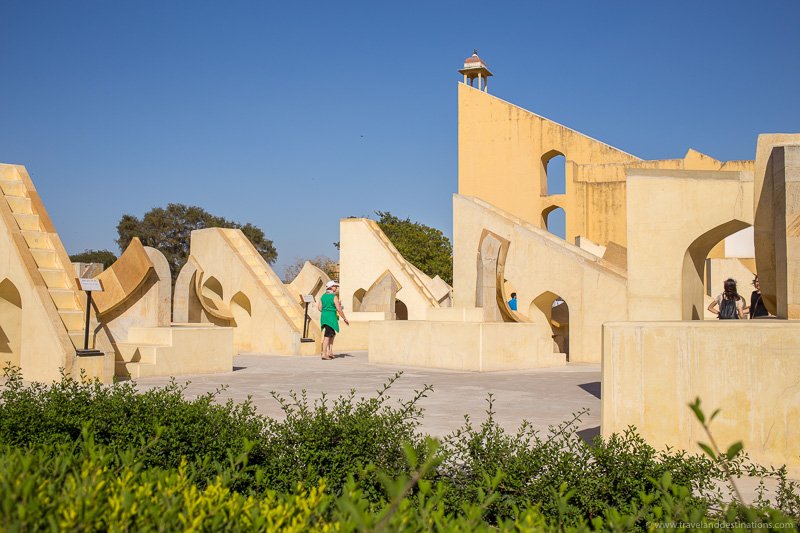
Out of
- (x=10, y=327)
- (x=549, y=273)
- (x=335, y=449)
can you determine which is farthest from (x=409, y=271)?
(x=335, y=449)

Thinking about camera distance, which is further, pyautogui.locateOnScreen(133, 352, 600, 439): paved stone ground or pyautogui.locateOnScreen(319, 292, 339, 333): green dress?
pyautogui.locateOnScreen(319, 292, 339, 333): green dress

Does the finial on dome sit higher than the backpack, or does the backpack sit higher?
the finial on dome

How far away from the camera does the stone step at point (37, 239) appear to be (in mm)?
11180

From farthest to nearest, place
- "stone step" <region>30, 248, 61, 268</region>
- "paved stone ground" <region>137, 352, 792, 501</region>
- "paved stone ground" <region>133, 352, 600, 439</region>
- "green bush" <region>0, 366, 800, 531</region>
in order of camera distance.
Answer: "stone step" <region>30, 248, 61, 268</region>, "paved stone ground" <region>133, 352, 600, 439</region>, "paved stone ground" <region>137, 352, 792, 501</region>, "green bush" <region>0, 366, 800, 531</region>

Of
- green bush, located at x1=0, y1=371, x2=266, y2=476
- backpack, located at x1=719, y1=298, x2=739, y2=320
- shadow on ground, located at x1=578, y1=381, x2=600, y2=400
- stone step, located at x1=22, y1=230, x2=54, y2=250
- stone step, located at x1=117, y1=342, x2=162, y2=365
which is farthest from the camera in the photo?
stone step, located at x1=117, y1=342, x2=162, y2=365

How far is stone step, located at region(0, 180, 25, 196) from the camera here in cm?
1173

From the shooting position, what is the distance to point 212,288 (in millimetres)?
20812

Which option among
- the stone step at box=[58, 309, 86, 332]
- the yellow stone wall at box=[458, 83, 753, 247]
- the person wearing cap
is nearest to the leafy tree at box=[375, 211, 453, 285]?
the yellow stone wall at box=[458, 83, 753, 247]

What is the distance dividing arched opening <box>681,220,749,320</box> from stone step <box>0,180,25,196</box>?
932 cm

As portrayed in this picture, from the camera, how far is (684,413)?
17.7 ft

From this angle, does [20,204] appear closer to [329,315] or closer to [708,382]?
[329,315]

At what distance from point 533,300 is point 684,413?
480 inches

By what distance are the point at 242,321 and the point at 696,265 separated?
11.5 m

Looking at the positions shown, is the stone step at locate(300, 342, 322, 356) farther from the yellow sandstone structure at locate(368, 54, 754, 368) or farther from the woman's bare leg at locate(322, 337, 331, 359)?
the yellow sandstone structure at locate(368, 54, 754, 368)
